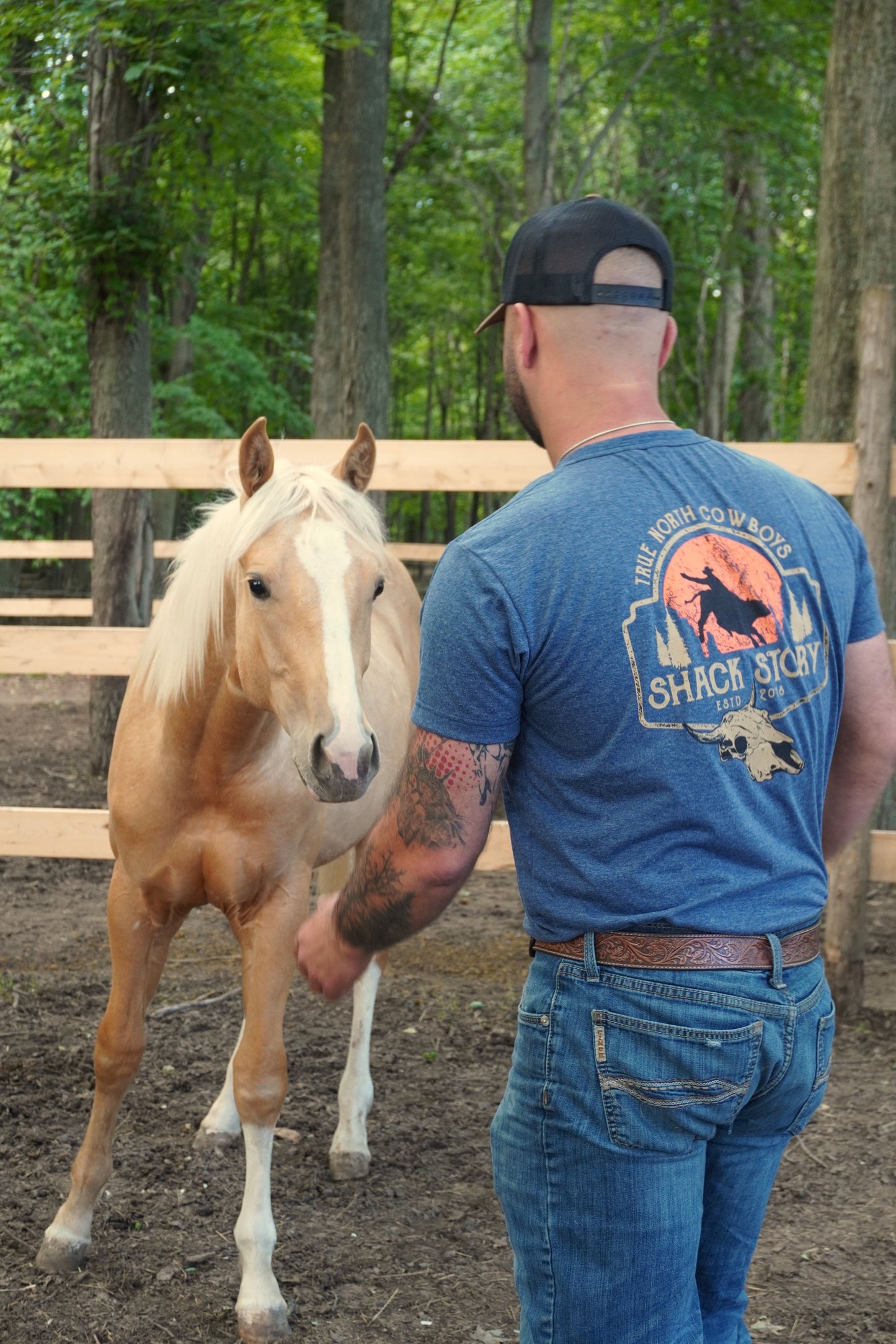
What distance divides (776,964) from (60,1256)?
2.10 metres

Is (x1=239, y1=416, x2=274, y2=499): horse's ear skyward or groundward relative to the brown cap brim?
groundward

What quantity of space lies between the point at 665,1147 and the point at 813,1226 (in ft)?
6.51

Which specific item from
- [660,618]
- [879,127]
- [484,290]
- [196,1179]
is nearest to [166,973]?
[196,1179]

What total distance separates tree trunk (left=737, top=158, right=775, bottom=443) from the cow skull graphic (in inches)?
540

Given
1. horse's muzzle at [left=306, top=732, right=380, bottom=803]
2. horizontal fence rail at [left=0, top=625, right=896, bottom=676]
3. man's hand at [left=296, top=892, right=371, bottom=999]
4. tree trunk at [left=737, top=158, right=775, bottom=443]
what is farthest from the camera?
tree trunk at [left=737, top=158, right=775, bottom=443]

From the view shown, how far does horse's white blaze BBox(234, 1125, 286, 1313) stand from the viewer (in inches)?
101

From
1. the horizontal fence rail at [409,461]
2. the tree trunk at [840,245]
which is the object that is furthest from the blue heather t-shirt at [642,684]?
the tree trunk at [840,245]

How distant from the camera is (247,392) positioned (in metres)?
15.4

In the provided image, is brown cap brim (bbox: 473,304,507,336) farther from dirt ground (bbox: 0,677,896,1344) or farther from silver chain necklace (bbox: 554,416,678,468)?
dirt ground (bbox: 0,677,896,1344)

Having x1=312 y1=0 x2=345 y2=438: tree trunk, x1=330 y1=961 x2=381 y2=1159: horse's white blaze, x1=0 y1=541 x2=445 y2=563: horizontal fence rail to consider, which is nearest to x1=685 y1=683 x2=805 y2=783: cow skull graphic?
x1=330 y1=961 x2=381 y2=1159: horse's white blaze

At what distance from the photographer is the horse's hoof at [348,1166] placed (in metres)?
3.26

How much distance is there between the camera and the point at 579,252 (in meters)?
1.47

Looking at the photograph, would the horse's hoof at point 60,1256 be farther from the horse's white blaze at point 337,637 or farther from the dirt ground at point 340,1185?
the horse's white blaze at point 337,637

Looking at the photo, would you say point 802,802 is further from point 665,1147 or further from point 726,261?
point 726,261
